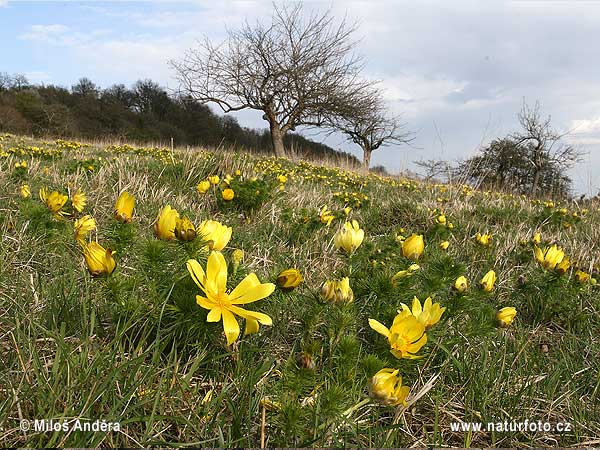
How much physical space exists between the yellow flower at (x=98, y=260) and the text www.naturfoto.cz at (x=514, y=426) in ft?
3.21

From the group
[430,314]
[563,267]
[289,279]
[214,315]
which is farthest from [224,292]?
[563,267]

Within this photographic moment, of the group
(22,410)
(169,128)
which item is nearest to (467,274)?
(22,410)

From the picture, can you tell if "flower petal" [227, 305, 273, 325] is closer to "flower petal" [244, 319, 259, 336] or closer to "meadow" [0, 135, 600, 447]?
"meadow" [0, 135, 600, 447]

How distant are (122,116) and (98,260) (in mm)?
43652

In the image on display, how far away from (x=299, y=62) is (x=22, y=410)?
22036mm

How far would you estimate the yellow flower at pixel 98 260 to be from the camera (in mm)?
1043

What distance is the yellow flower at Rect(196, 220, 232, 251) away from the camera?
3.85 ft

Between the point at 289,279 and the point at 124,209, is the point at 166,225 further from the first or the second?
the point at 289,279

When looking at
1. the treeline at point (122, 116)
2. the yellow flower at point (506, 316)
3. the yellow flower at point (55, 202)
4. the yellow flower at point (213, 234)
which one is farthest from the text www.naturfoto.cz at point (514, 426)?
the treeline at point (122, 116)

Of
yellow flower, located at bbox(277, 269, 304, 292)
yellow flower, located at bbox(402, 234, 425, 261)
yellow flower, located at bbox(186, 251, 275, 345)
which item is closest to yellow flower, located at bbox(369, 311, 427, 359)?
yellow flower, located at bbox(277, 269, 304, 292)

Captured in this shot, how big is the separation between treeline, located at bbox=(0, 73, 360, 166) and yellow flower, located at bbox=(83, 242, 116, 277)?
28.5 metres

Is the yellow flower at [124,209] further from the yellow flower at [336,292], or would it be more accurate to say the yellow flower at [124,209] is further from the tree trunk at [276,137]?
the tree trunk at [276,137]

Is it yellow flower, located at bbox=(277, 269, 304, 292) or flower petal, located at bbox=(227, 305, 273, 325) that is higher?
yellow flower, located at bbox=(277, 269, 304, 292)

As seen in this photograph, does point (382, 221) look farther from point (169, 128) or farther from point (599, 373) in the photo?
point (169, 128)
